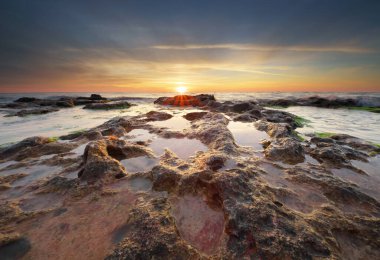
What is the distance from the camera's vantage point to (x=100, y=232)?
243cm

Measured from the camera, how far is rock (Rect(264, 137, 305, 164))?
4.78 meters

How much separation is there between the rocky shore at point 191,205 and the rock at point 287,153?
0.09 feet

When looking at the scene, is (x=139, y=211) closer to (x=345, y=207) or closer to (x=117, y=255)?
(x=117, y=255)

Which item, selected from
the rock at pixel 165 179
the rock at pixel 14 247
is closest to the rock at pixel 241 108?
the rock at pixel 165 179

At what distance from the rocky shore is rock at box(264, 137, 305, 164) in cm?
3

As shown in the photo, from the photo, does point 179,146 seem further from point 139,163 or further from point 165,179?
point 165,179

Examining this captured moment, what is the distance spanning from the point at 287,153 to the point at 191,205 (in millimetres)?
3275

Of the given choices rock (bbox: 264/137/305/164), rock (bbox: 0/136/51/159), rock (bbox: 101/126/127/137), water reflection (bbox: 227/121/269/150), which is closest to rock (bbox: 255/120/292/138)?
water reflection (bbox: 227/121/269/150)

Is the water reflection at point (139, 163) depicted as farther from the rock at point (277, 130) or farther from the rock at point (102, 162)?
the rock at point (277, 130)

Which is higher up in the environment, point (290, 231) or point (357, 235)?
point (290, 231)

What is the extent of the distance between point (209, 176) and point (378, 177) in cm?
365

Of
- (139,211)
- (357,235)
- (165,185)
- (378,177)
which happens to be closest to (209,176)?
(165,185)

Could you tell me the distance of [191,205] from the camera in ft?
9.70

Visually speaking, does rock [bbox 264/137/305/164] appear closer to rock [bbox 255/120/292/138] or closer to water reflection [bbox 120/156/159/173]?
rock [bbox 255/120/292/138]
